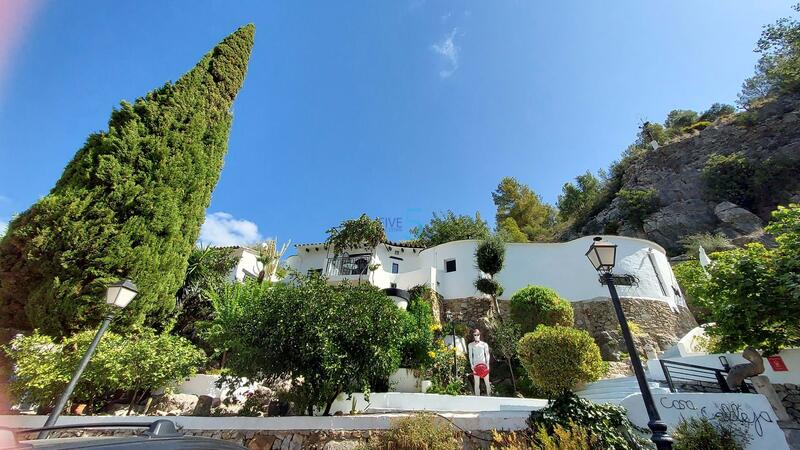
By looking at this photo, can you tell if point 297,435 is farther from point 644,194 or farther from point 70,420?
point 644,194

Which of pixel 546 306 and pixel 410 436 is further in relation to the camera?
pixel 546 306

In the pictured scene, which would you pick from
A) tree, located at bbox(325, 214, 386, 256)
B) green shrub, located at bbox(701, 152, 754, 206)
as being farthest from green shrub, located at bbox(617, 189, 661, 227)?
tree, located at bbox(325, 214, 386, 256)

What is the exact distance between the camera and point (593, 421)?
550 cm

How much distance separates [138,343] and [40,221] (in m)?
4.32

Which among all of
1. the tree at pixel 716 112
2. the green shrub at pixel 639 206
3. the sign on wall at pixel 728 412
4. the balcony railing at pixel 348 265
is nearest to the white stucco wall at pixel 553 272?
the balcony railing at pixel 348 265

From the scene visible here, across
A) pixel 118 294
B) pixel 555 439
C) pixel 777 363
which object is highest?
pixel 118 294

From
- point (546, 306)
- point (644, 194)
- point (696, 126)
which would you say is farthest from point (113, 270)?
point (696, 126)

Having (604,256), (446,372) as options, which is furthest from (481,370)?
(604,256)

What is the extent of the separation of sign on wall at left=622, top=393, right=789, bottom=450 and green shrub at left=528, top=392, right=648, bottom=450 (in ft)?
2.48

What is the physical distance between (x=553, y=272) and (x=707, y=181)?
2181 cm

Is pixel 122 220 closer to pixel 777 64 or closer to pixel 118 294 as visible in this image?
pixel 118 294

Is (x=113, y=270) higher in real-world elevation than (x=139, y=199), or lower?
lower

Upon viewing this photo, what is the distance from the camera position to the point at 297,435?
6141 millimetres

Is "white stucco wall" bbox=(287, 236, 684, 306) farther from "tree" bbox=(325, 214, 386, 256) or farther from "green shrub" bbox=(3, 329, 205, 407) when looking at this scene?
"green shrub" bbox=(3, 329, 205, 407)
